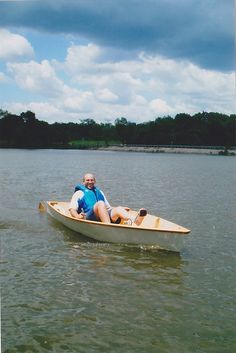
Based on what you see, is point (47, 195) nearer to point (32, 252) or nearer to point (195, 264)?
point (32, 252)

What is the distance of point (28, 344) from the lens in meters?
6.92

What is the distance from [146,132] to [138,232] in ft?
567

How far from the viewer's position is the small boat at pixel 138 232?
11727 millimetres

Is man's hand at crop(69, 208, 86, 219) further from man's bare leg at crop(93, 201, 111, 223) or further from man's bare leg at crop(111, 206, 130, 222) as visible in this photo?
man's bare leg at crop(111, 206, 130, 222)

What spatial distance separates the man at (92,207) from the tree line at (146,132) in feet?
472

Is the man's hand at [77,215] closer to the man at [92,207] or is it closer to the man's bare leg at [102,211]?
the man at [92,207]

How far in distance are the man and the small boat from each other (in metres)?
0.24

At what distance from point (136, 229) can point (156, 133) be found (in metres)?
171

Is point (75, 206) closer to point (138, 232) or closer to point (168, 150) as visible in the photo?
point (138, 232)

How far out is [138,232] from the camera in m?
12.0

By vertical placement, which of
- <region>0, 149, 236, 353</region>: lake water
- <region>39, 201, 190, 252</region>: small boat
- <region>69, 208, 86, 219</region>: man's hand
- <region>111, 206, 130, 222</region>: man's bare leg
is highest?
<region>111, 206, 130, 222</region>: man's bare leg

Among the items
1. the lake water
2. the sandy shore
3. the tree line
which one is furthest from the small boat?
the tree line

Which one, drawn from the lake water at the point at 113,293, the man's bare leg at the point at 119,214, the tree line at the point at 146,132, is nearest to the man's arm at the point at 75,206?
the lake water at the point at 113,293

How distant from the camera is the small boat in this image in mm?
11727
